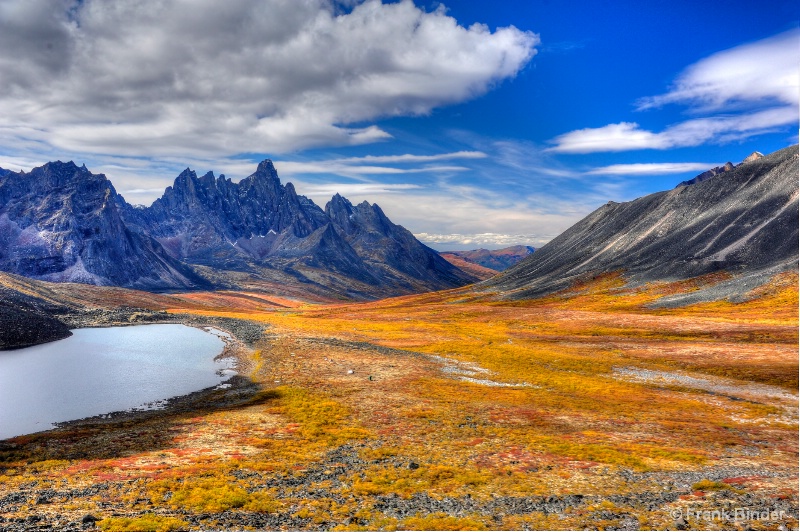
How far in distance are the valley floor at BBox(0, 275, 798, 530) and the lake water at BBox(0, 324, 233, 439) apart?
535cm

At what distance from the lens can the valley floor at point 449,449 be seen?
23.6 meters

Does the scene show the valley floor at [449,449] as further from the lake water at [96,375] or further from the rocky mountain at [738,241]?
the rocky mountain at [738,241]

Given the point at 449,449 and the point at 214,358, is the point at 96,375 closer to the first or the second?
the point at 214,358

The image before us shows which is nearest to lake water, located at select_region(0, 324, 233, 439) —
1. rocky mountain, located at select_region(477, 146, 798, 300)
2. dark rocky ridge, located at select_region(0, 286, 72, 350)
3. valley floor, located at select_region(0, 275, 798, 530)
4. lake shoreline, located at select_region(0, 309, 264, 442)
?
lake shoreline, located at select_region(0, 309, 264, 442)

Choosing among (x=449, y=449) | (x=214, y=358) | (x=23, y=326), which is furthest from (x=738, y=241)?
(x=23, y=326)

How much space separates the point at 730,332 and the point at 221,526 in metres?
95.6

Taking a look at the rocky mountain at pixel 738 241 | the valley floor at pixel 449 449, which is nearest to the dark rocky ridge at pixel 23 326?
the valley floor at pixel 449 449

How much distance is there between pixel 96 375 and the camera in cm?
6606

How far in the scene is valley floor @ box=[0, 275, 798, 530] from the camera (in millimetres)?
23641

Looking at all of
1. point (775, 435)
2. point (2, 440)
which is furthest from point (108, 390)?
point (775, 435)

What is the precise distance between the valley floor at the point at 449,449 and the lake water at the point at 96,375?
535 centimetres

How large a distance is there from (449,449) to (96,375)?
5769 centimetres

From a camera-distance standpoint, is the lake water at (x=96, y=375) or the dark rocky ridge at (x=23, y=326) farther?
the dark rocky ridge at (x=23, y=326)

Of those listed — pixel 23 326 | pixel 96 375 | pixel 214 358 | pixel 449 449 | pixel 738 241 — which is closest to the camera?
pixel 449 449
